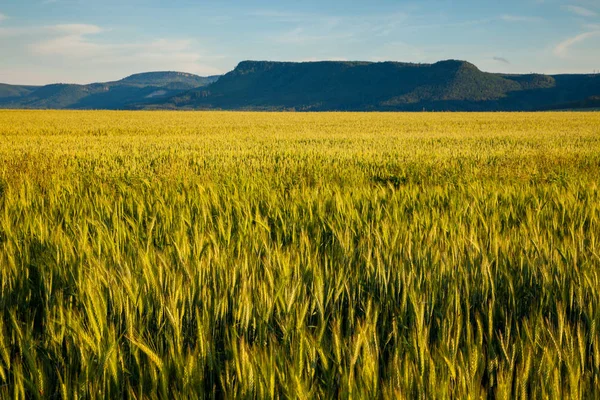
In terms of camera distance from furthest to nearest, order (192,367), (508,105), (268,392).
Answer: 1. (508,105)
2. (192,367)
3. (268,392)

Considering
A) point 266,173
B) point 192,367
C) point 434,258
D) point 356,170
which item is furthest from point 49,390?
point 356,170

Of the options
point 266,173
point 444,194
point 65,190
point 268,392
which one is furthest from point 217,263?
A: point 266,173

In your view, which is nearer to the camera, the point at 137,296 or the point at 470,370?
the point at 470,370

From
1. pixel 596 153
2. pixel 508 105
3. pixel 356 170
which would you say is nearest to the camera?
pixel 356 170

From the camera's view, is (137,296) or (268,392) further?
(137,296)

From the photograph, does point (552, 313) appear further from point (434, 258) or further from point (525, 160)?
point (525, 160)

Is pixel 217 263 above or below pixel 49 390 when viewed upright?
above

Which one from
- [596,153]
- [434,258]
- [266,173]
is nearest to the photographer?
[434,258]

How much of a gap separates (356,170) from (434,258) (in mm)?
4678

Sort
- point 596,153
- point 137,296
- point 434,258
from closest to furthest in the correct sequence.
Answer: point 137,296, point 434,258, point 596,153

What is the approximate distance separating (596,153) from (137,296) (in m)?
9.94

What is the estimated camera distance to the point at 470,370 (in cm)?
116

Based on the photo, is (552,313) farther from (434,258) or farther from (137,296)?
(137,296)

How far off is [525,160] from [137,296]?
795cm
